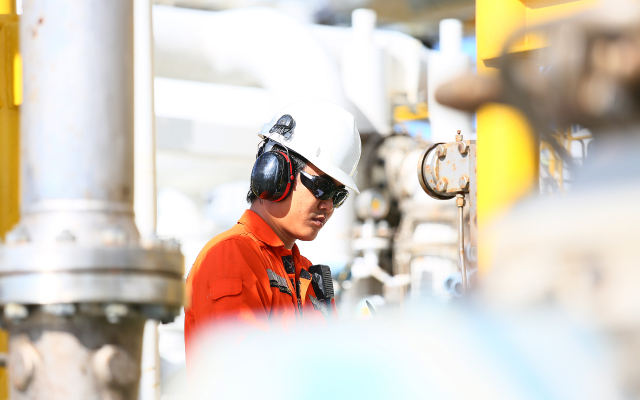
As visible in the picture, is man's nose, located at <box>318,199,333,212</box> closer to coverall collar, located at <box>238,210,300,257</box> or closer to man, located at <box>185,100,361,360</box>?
man, located at <box>185,100,361,360</box>

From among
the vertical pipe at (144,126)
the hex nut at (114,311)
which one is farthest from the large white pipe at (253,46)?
the hex nut at (114,311)

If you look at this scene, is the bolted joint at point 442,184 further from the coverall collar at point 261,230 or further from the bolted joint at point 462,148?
the coverall collar at point 261,230

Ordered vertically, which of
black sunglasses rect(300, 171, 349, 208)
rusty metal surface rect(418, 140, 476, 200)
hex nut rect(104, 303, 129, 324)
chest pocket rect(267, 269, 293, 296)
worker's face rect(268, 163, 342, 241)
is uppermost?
rusty metal surface rect(418, 140, 476, 200)

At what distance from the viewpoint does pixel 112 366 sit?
93 cm

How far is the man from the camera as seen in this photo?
1787 millimetres

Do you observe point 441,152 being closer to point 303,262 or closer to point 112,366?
point 303,262

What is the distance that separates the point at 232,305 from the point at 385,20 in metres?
10.7

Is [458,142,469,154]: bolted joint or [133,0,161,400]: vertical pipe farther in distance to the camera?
[133,0,161,400]: vertical pipe

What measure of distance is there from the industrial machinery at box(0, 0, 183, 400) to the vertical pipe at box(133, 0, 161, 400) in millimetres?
2913

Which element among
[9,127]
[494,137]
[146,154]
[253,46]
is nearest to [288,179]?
[494,137]

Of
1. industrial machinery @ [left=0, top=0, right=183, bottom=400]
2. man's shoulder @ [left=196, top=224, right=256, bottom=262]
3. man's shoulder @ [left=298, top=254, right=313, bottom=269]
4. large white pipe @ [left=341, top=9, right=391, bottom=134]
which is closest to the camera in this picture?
industrial machinery @ [left=0, top=0, right=183, bottom=400]

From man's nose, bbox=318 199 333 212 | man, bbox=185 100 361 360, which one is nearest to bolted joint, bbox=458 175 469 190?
man, bbox=185 100 361 360

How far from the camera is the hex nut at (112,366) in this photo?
923mm

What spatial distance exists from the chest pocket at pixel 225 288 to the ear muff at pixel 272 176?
30 cm
